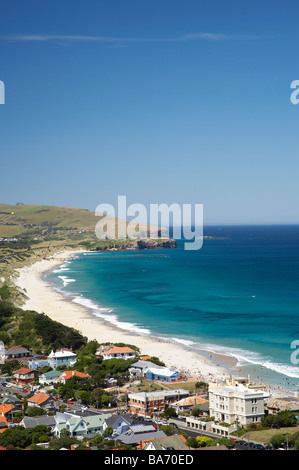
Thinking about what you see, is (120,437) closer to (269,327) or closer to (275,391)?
(275,391)

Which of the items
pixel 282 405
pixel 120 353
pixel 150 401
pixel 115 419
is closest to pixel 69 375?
pixel 120 353

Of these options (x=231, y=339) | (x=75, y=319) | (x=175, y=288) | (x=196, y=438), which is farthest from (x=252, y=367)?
(x=175, y=288)

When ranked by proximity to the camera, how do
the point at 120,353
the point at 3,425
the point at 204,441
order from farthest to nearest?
the point at 120,353, the point at 3,425, the point at 204,441

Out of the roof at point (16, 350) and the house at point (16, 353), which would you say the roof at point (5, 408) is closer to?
the house at point (16, 353)

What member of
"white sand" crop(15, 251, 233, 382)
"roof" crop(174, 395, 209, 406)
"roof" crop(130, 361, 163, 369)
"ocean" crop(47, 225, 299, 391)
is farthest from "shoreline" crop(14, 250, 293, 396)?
"roof" crop(174, 395, 209, 406)

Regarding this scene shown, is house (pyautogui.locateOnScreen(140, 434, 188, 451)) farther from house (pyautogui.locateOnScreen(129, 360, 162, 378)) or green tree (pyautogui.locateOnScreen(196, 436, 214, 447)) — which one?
house (pyautogui.locateOnScreen(129, 360, 162, 378))

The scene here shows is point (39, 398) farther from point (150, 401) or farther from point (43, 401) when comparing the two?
point (150, 401)
